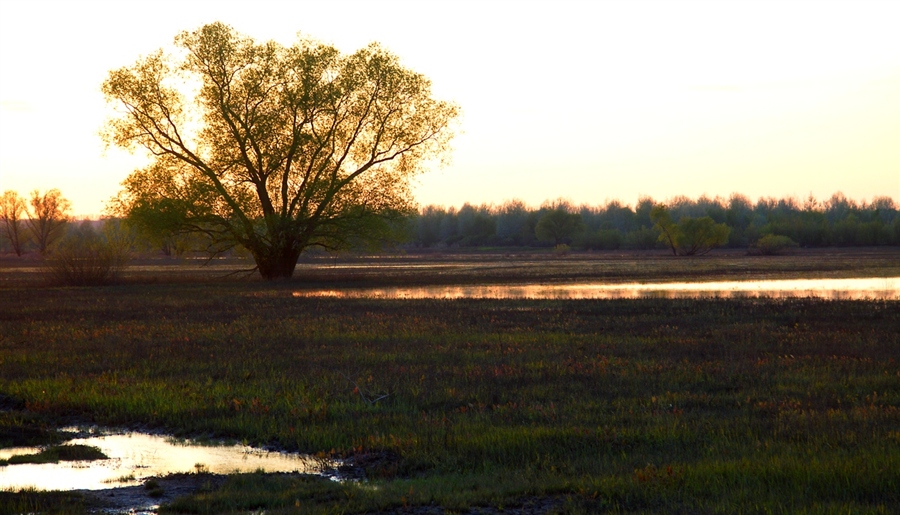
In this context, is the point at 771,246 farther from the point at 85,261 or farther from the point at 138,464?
the point at 138,464

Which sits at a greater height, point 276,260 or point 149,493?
point 276,260

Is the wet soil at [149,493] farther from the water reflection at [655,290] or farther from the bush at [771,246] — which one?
the bush at [771,246]

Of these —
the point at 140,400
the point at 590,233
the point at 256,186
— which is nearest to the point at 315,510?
the point at 140,400

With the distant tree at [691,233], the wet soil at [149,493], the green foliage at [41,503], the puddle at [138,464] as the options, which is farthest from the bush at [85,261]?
the distant tree at [691,233]

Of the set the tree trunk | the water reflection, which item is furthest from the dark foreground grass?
→ the tree trunk

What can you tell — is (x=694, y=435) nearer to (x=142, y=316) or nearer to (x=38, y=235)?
(x=142, y=316)

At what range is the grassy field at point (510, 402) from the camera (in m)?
8.98

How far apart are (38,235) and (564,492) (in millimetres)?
176654

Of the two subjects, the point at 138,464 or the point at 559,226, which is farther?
the point at 559,226

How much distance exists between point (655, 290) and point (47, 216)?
5915 inches

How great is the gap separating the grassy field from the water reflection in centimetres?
1032

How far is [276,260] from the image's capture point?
189 ft

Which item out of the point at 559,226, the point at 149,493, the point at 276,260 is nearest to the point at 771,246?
the point at 559,226

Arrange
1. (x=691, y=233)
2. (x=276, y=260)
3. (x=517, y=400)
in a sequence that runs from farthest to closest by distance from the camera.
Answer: (x=691, y=233) → (x=276, y=260) → (x=517, y=400)
